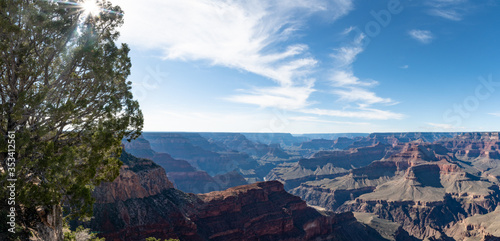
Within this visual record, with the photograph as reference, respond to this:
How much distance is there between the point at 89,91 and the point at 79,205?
8.33 m

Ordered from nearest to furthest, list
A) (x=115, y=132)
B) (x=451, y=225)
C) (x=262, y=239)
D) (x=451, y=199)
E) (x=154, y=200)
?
(x=115, y=132), (x=154, y=200), (x=262, y=239), (x=451, y=225), (x=451, y=199)

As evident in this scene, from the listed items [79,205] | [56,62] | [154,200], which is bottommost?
[154,200]

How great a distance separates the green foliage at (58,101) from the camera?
15469mm

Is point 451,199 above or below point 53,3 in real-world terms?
below

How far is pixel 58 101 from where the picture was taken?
1728 cm

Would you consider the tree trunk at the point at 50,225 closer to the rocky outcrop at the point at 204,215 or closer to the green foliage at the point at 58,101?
the green foliage at the point at 58,101

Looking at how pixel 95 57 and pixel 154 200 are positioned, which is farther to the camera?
pixel 154 200

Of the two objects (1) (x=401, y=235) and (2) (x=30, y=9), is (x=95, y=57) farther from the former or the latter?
(1) (x=401, y=235)

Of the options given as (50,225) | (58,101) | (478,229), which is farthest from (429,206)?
(58,101)

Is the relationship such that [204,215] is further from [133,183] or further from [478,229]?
[478,229]

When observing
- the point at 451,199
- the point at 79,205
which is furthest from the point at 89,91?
the point at 451,199

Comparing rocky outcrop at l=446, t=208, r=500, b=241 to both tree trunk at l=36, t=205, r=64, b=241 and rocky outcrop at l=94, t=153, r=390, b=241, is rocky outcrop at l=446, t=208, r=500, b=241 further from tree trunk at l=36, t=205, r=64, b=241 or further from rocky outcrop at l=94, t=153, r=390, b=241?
tree trunk at l=36, t=205, r=64, b=241

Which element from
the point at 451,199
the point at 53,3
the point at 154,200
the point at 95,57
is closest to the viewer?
the point at 53,3

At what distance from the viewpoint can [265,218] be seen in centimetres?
9169
